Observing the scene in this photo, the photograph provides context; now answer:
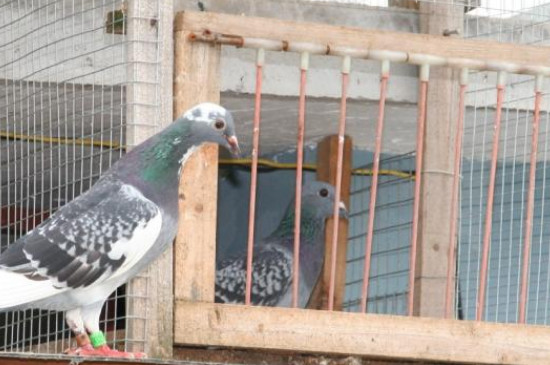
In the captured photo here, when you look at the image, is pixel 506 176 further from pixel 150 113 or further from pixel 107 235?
pixel 107 235

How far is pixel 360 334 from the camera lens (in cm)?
620

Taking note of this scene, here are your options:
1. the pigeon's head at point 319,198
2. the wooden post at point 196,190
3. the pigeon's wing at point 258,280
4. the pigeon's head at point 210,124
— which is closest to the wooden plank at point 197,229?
the wooden post at point 196,190

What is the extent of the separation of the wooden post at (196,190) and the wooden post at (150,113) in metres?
0.05

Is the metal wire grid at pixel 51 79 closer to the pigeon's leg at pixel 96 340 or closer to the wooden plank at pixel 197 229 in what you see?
the wooden plank at pixel 197 229

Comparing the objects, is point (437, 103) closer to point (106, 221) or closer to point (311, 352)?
point (311, 352)

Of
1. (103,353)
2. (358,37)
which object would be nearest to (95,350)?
(103,353)

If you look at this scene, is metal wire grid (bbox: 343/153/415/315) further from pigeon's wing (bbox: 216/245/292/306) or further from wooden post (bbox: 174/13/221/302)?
wooden post (bbox: 174/13/221/302)

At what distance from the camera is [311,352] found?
20.4 feet

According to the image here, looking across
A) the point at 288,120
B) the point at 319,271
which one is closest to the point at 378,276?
the point at 319,271

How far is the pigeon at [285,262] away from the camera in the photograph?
26.3 ft

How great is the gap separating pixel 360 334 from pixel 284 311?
1.08ft

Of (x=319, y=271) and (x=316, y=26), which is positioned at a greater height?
(x=316, y=26)

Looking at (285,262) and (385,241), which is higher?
(385,241)

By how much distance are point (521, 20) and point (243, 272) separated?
6.28ft
